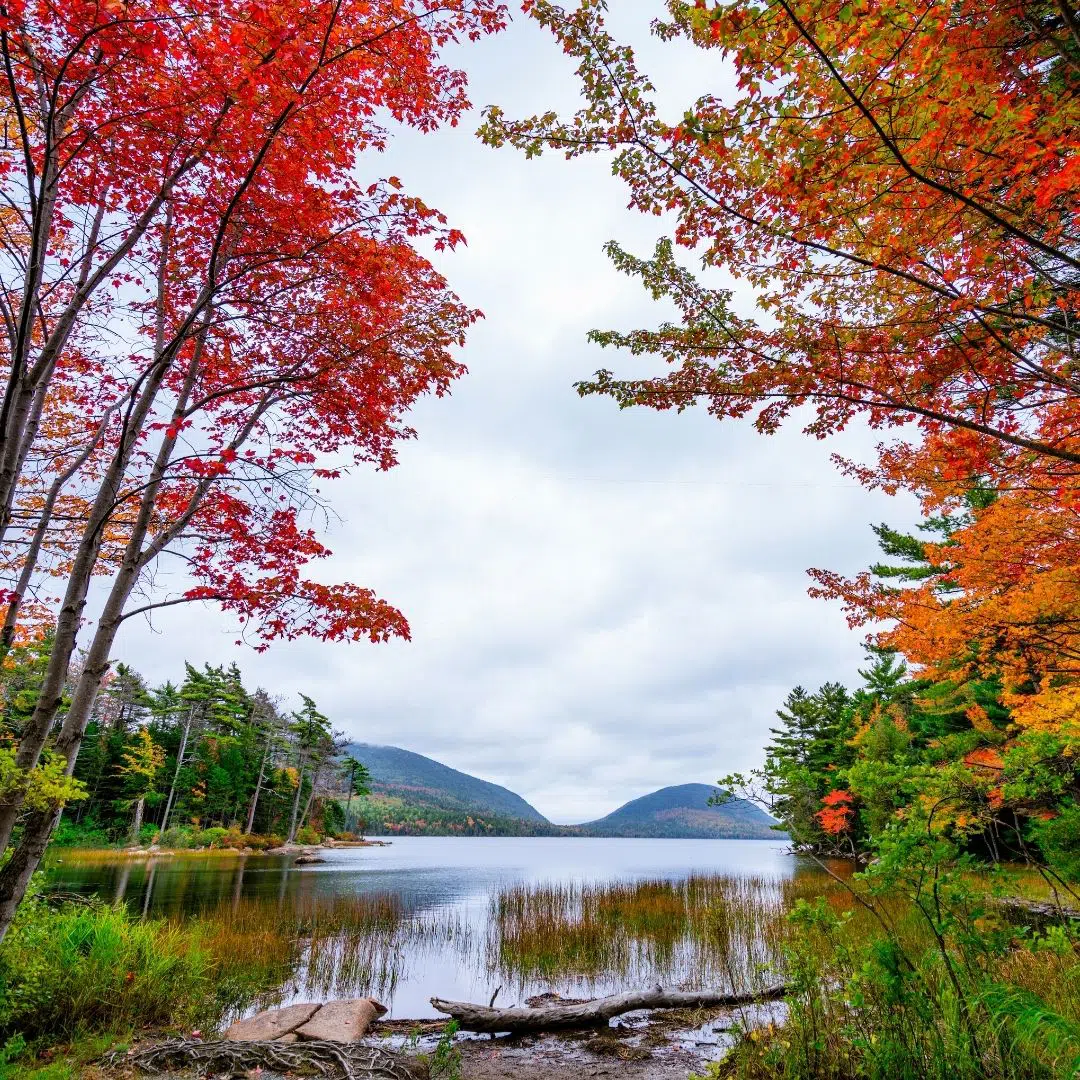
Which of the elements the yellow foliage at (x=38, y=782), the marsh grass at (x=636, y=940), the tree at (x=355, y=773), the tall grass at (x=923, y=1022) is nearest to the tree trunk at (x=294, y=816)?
the tree at (x=355, y=773)

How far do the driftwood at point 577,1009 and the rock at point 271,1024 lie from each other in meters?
1.35

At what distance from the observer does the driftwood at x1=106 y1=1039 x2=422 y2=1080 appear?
13.9ft

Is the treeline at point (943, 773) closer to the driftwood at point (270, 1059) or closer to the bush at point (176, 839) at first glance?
the driftwood at point (270, 1059)

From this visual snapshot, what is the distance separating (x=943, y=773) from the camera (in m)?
3.33

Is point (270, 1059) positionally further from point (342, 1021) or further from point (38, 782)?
point (38, 782)

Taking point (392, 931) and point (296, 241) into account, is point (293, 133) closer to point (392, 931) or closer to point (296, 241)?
point (296, 241)

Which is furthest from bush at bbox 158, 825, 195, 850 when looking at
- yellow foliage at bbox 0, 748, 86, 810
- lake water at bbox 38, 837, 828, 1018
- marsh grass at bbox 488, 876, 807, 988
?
yellow foliage at bbox 0, 748, 86, 810

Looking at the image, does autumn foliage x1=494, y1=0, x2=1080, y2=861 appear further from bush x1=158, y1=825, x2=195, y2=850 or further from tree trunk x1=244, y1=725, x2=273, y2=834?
tree trunk x1=244, y1=725, x2=273, y2=834

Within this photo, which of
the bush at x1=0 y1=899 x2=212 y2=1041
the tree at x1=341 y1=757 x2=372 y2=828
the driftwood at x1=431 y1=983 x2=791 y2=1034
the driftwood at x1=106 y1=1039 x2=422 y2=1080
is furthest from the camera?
the tree at x1=341 y1=757 x2=372 y2=828

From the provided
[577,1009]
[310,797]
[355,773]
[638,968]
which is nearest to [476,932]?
[638,968]

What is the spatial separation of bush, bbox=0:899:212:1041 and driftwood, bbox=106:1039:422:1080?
89 cm

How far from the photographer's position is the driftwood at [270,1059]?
4.24 meters

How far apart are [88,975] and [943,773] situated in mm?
7136

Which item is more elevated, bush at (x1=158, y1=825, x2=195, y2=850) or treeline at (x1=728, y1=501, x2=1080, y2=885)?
treeline at (x1=728, y1=501, x2=1080, y2=885)
